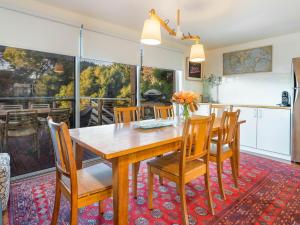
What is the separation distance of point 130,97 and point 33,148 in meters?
1.84

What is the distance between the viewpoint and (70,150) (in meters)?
1.30

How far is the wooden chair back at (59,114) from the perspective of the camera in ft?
9.70

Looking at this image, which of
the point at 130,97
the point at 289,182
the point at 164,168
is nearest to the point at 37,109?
the point at 130,97

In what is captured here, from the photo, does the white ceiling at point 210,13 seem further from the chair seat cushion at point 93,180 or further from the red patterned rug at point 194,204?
the red patterned rug at point 194,204

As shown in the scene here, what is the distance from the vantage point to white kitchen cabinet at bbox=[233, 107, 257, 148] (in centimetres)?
393

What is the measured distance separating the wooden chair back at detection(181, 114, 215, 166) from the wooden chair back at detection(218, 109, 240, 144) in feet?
1.16

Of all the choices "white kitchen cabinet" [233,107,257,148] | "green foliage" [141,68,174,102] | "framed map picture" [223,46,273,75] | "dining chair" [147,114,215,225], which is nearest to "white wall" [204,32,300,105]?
"framed map picture" [223,46,273,75]

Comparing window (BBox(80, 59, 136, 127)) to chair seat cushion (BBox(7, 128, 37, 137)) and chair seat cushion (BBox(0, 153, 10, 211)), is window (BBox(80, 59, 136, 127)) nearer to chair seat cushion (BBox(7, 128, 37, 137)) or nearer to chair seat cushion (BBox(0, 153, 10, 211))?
chair seat cushion (BBox(7, 128, 37, 137))

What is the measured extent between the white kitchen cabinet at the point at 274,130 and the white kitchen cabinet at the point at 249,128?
0.08 meters

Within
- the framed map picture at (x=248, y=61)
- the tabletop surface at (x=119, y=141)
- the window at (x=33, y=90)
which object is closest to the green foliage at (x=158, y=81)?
the framed map picture at (x=248, y=61)

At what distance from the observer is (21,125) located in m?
2.74

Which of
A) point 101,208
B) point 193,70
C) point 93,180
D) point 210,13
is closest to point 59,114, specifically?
point 101,208

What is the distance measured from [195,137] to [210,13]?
2.02 meters

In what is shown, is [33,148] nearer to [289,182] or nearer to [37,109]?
[37,109]
